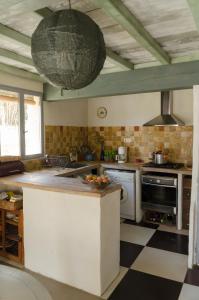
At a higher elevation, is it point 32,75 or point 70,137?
point 32,75

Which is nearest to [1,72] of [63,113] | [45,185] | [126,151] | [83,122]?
[63,113]

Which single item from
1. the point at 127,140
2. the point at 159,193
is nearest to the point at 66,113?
the point at 127,140

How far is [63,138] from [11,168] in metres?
1.25

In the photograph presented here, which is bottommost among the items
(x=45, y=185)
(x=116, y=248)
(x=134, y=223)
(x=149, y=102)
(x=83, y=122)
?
(x=134, y=223)

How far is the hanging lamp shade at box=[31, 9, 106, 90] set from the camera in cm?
92

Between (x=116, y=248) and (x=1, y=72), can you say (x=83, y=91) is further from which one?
(x=116, y=248)

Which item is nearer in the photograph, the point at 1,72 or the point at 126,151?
the point at 1,72

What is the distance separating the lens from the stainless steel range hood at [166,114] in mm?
3403

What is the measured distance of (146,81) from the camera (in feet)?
8.39

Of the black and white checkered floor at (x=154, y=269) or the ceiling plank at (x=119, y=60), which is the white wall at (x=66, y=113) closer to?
the ceiling plank at (x=119, y=60)

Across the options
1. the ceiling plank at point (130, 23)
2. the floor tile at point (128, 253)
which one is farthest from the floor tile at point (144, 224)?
the ceiling plank at point (130, 23)

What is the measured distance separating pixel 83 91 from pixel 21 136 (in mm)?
998

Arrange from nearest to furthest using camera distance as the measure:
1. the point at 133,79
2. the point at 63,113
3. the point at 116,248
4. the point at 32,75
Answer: the point at 116,248 → the point at 133,79 → the point at 32,75 → the point at 63,113

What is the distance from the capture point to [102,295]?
6.11 ft
